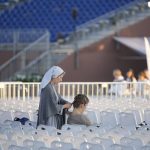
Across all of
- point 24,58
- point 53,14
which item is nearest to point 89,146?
point 24,58

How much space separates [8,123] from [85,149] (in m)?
2.46

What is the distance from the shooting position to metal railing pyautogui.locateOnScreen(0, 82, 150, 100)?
16.9m

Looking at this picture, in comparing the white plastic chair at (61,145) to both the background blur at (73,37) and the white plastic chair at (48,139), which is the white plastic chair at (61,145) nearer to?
the white plastic chair at (48,139)

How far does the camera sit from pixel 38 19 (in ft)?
91.1

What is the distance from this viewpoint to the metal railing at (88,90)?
16938mm

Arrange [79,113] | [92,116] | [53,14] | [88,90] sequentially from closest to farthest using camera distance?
[79,113] → [92,116] → [88,90] → [53,14]

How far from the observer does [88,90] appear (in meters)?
18.0

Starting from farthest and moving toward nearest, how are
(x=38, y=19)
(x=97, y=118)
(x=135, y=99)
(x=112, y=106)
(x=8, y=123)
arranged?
1. (x=38, y=19)
2. (x=135, y=99)
3. (x=112, y=106)
4. (x=97, y=118)
5. (x=8, y=123)

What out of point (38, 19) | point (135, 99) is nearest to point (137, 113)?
point (135, 99)

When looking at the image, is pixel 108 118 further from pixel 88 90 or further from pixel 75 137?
pixel 88 90

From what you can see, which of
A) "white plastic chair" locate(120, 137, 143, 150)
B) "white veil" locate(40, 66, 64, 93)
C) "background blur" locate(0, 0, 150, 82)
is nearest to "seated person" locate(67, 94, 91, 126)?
"white veil" locate(40, 66, 64, 93)

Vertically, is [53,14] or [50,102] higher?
[53,14]

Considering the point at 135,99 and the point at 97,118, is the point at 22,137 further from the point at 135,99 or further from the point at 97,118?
the point at 135,99

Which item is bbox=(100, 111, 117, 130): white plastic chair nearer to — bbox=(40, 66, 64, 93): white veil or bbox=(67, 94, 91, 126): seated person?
bbox=(67, 94, 91, 126): seated person
